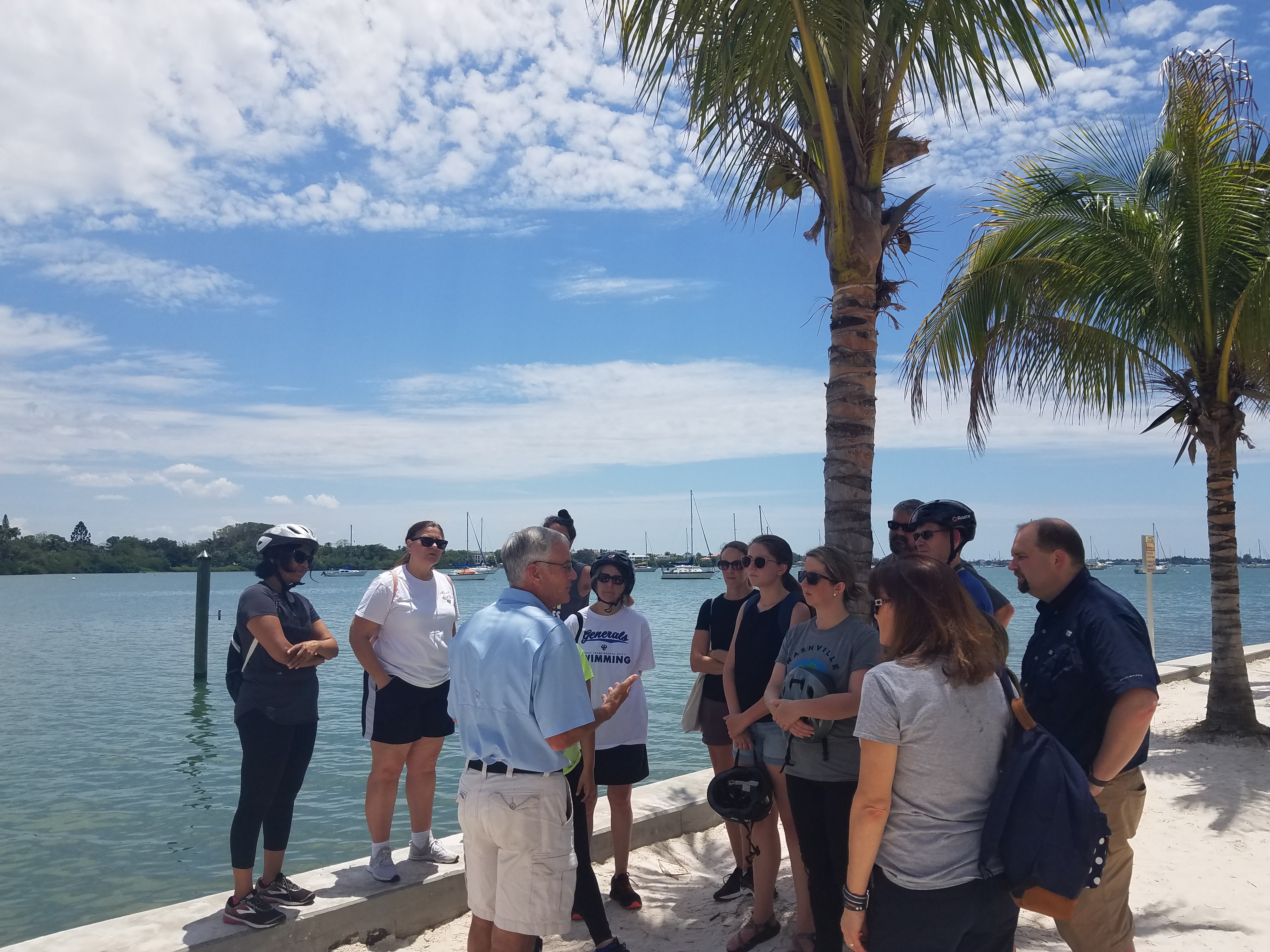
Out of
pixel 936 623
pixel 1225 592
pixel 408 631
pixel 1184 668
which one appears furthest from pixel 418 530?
pixel 1184 668

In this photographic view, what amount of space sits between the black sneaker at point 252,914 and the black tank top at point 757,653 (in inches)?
96.7

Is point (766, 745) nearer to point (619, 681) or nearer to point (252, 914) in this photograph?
point (619, 681)

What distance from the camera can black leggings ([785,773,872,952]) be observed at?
3650 millimetres

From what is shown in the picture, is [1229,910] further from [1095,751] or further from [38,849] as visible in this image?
[38,849]

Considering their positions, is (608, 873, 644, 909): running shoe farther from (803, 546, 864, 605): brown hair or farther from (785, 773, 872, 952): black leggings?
(803, 546, 864, 605): brown hair

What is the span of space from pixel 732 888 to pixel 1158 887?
245 cm

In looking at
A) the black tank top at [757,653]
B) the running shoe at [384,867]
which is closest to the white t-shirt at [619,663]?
the black tank top at [757,653]

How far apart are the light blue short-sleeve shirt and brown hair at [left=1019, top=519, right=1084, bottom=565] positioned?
178cm

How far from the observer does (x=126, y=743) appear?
14.3 metres

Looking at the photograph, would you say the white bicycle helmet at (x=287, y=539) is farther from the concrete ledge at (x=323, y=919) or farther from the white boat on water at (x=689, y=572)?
the white boat on water at (x=689, y=572)

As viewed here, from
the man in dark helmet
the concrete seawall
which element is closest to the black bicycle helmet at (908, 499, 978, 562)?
the man in dark helmet

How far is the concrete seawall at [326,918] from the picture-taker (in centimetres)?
388

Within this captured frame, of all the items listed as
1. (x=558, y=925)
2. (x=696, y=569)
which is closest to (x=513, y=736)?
(x=558, y=925)

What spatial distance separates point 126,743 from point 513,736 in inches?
555
